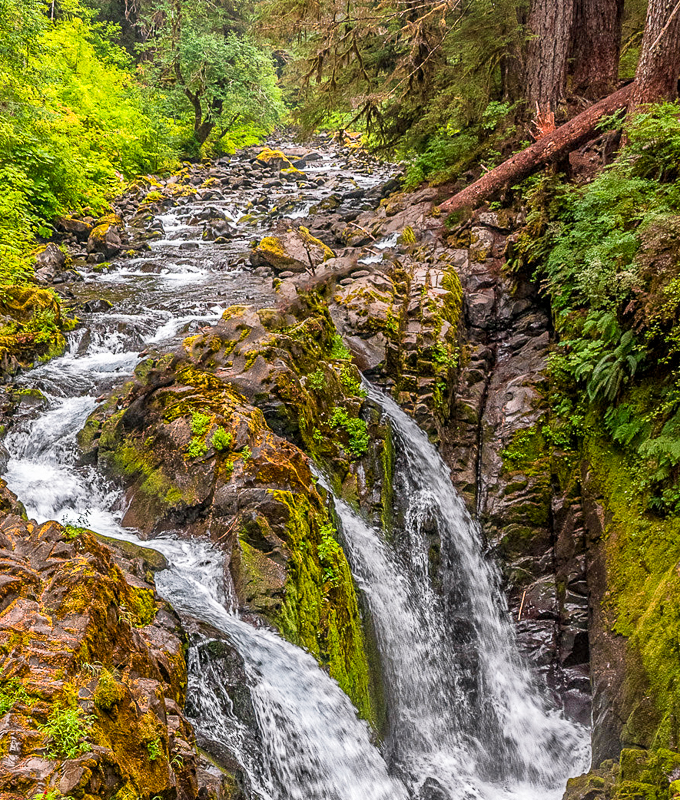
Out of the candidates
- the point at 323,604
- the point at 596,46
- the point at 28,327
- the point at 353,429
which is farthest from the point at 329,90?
the point at 323,604

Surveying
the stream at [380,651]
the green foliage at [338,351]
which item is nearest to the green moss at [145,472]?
the stream at [380,651]

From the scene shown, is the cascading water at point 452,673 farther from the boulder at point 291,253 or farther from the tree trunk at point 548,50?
the tree trunk at point 548,50

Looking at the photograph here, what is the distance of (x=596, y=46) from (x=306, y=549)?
41.9 ft

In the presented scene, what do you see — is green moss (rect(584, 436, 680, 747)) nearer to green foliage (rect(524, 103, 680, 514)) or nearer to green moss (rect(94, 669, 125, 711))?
green foliage (rect(524, 103, 680, 514))

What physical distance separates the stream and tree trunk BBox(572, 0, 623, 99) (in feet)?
29.9

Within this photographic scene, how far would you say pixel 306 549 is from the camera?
538 centimetres

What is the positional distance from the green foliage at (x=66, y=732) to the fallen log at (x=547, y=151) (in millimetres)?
10691

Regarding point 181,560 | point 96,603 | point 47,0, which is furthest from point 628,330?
point 47,0

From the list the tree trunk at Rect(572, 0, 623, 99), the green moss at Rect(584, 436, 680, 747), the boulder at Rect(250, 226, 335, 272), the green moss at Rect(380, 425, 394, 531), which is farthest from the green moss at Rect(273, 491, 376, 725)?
the tree trunk at Rect(572, 0, 623, 99)

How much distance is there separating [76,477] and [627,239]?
24.9ft

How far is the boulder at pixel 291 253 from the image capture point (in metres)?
13.7

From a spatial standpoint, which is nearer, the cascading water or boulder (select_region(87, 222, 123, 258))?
the cascading water

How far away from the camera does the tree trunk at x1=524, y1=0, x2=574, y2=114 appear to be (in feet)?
37.0

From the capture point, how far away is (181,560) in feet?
17.1
